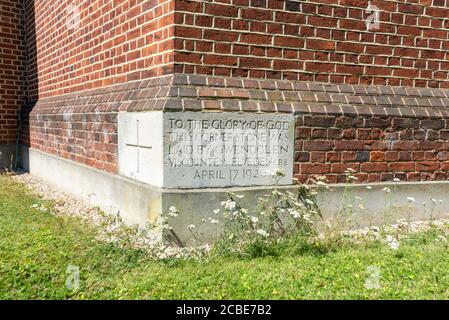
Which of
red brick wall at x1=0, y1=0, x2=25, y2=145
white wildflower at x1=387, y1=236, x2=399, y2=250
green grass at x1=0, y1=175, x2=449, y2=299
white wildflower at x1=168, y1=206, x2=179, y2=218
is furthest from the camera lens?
red brick wall at x1=0, y1=0, x2=25, y2=145

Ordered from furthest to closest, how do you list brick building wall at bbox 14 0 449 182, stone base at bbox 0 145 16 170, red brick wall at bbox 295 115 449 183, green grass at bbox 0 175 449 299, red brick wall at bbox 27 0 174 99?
1. stone base at bbox 0 145 16 170
2. red brick wall at bbox 295 115 449 183
3. red brick wall at bbox 27 0 174 99
4. brick building wall at bbox 14 0 449 182
5. green grass at bbox 0 175 449 299

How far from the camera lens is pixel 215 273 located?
9.96 ft

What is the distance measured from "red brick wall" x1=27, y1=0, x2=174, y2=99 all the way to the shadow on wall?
61mm

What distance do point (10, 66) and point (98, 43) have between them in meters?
4.63

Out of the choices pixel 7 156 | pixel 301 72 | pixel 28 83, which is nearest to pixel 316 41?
pixel 301 72

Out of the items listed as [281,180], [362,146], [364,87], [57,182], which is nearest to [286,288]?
[281,180]

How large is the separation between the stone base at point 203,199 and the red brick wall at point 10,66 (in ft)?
12.6

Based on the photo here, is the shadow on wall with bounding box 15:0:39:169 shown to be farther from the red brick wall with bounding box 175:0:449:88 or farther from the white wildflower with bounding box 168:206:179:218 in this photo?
the white wildflower with bounding box 168:206:179:218

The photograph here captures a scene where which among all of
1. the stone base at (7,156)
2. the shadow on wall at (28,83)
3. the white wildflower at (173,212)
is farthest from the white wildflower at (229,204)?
the stone base at (7,156)

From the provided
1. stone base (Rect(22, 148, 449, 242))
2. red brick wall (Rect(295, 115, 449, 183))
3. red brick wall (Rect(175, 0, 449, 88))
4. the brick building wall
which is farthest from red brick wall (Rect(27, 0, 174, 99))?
red brick wall (Rect(295, 115, 449, 183))

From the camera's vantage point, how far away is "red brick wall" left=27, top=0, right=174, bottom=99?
395 centimetres

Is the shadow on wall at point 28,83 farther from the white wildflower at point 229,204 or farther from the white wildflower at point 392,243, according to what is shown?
the white wildflower at point 392,243
